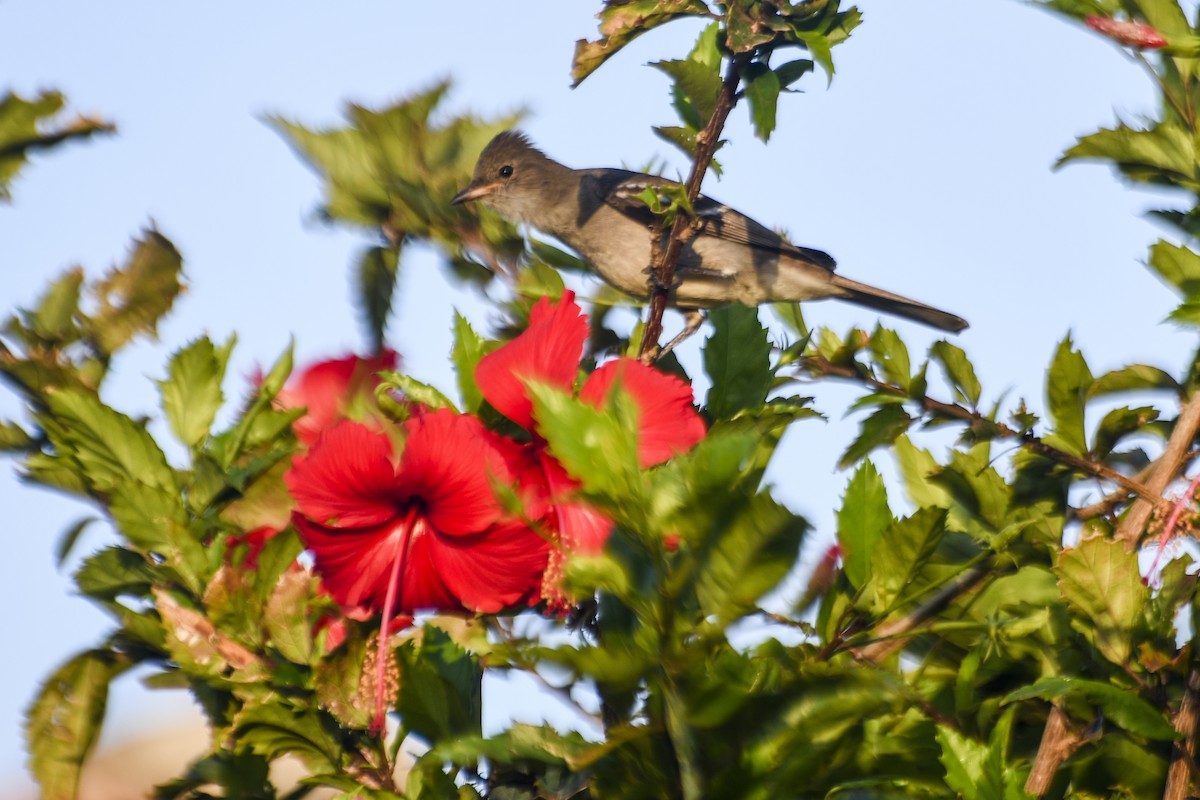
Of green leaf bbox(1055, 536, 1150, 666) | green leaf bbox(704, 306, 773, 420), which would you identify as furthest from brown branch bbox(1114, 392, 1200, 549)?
green leaf bbox(704, 306, 773, 420)

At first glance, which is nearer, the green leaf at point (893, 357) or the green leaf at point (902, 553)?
the green leaf at point (902, 553)

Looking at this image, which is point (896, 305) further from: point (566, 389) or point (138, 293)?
point (566, 389)

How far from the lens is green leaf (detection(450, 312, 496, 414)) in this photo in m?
2.42

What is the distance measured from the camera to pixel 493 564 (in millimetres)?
2203

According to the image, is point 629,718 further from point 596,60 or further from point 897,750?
point 596,60

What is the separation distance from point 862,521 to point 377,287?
3.97ft

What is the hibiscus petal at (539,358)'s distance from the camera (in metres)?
2.15

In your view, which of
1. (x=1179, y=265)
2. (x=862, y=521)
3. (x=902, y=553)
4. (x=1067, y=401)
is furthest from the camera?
(x=1179, y=265)

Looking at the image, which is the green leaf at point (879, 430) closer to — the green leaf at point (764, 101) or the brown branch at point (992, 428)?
the brown branch at point (992, 428)

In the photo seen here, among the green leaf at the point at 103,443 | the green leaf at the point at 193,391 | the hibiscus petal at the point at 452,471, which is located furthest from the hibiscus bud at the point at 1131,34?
the green leaf at the point at 103,443

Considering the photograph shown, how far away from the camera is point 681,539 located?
1.62 m

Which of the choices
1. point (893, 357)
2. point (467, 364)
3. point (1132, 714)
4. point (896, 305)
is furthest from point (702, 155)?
point (896, 305)

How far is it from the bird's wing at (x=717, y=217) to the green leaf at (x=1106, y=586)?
22.9 feet

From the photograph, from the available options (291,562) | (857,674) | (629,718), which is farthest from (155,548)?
(857,674)
